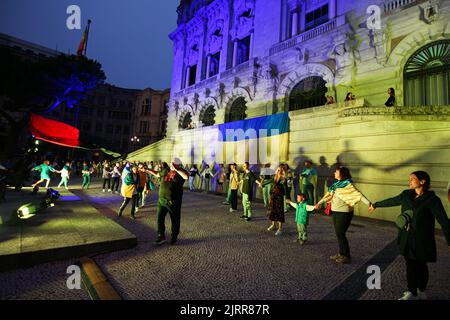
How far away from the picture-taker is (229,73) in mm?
19406

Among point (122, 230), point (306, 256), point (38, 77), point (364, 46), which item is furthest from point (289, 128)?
point (38, 77)

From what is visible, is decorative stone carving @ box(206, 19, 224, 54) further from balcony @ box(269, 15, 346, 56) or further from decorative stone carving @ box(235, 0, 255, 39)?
balcony @ box(269, 15, 346, 56)

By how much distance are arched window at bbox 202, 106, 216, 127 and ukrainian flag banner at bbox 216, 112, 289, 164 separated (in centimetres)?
517

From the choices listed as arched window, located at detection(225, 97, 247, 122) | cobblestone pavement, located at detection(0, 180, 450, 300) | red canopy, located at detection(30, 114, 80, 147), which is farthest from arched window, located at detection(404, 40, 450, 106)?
red canopy, located at detection(30, 114, 80, 147)

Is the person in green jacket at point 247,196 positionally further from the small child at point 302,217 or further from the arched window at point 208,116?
the arched window at point 208,116

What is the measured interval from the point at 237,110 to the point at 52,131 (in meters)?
12.7

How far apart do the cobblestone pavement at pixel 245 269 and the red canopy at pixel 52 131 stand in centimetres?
624

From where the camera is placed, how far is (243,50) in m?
19.8

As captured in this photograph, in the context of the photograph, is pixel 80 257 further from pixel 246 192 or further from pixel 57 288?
pixel 246 192

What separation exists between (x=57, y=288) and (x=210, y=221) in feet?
15.3

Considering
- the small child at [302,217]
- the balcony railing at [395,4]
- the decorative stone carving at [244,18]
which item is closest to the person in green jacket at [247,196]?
the small child at [302,217]

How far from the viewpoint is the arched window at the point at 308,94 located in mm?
13383

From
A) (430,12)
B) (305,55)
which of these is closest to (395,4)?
(430,12)

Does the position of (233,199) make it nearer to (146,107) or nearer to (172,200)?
(172,200)
